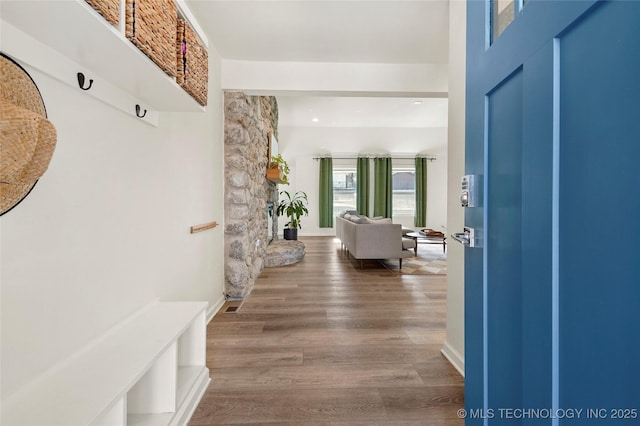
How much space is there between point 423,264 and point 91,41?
180 inches

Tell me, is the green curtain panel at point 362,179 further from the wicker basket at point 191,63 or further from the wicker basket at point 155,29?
the wicker basket at point 155,29

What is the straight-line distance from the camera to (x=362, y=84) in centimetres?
281

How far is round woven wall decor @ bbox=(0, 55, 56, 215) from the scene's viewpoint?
2.05 ft

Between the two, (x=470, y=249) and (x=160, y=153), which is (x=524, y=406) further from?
(x=160, y=153)

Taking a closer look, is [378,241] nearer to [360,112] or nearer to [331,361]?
[331,361]

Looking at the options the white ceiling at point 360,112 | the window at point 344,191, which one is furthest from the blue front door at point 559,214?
the window at point 344,191

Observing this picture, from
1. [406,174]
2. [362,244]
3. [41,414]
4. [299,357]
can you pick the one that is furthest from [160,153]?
[406,174]

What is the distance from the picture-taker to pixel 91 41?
911 mm

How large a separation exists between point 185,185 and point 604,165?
207 cm

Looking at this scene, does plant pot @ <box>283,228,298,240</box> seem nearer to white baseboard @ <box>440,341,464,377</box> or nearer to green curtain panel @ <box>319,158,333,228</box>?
green curtain panel @ <box>319,158,333,228</box>

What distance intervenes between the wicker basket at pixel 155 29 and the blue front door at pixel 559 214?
1.10 meters

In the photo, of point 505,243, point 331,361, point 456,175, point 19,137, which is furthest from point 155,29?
point 331,361

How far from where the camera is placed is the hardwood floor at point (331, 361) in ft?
4.54

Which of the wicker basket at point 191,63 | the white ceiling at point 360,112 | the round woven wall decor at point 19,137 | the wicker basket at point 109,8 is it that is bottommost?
the round woven wall decor at point 19,137
